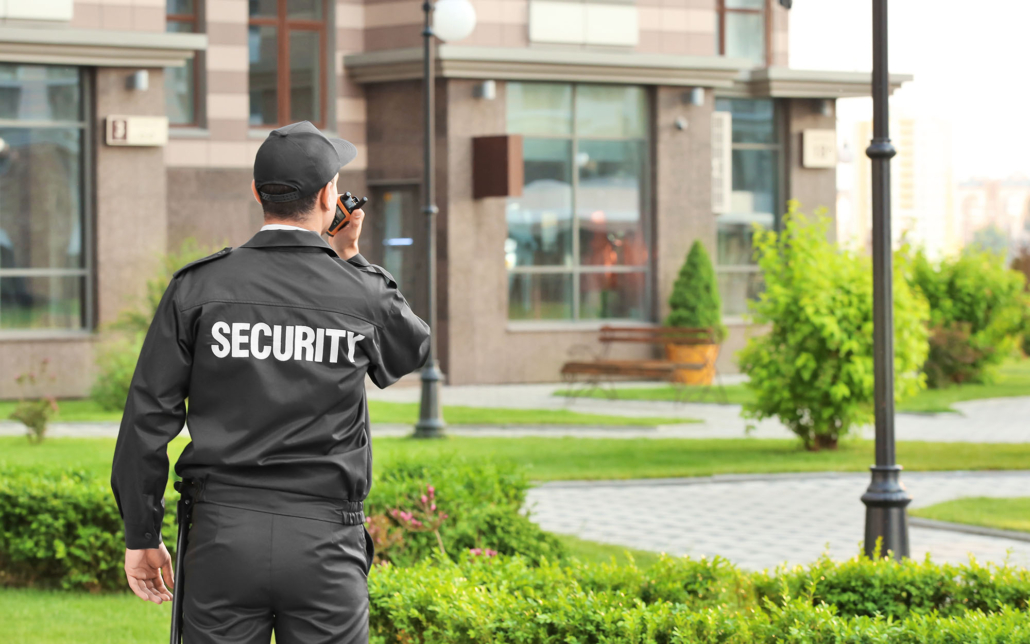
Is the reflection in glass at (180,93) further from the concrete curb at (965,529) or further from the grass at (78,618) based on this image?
the concrete curb at (965,529)

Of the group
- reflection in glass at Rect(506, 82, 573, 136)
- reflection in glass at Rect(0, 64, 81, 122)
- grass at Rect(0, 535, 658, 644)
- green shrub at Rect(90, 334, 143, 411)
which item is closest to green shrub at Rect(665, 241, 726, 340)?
reflection in glass at Rect(506, 82, 573, 136)

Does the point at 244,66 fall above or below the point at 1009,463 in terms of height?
above

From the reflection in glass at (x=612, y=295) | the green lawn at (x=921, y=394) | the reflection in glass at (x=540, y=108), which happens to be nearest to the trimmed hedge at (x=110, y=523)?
the green lawn at (x=921, y=394)

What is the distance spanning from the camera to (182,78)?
2027 centimetres

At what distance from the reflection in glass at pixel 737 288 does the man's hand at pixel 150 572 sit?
2029 centimetres

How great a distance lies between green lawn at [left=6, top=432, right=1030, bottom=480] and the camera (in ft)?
38.3

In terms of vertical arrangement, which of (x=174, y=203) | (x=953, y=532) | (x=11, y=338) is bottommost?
(x=953, y=532)

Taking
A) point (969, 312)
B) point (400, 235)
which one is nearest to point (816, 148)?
point (969, 312)

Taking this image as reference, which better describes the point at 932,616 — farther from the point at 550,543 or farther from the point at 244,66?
the point at 244,66

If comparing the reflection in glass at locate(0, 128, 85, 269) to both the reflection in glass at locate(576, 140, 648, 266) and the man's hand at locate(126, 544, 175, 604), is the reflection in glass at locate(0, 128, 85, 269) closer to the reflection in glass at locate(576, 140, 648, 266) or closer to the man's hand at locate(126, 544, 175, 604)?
the reflection in glass at locate(576, 140, 648, 266)

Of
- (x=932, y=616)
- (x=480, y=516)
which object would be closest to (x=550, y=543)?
(x=480, y=516)

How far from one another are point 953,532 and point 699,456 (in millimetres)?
3841

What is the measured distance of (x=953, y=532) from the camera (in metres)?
9.06

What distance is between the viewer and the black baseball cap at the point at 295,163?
10.5ft
